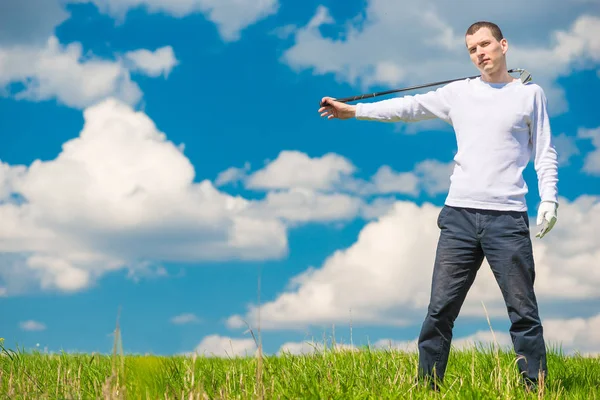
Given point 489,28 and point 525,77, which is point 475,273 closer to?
point 525,77

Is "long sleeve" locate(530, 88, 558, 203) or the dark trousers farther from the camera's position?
"long sleeve" locate(530, 88, 558, 203)

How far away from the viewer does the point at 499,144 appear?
5.01 m

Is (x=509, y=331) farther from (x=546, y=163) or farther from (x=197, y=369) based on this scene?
(x=197, y=369)

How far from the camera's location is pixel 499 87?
5195 millimetres

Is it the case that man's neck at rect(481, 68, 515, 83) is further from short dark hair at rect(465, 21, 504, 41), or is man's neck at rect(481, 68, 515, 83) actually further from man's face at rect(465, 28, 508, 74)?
short dark hair at rect(465, 21, 504, 41)

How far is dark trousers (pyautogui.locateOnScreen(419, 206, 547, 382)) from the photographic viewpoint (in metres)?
4.90

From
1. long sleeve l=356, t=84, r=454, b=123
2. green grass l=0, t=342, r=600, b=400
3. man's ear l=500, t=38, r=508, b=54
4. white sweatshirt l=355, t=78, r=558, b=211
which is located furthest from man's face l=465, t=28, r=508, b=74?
green grass l=0, t=342, r=600, b=400

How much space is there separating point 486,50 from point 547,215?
1.28 m

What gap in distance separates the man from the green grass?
32cm

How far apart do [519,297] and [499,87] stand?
5.09 feet

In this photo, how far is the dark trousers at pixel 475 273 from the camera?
16.1 feet

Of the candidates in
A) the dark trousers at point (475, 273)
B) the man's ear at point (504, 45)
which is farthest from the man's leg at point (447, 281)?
the man's ear at point (504, 45)

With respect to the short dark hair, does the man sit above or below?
below

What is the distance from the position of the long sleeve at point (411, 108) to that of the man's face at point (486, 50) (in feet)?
1.00
